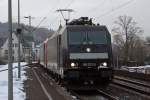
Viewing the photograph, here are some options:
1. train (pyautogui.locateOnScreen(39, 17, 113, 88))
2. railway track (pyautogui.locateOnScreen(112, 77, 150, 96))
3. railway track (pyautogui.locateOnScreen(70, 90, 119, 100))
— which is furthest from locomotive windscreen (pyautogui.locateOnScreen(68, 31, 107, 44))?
railway track (pyautogui.locateOnScreen(112, 77, 150, 96))

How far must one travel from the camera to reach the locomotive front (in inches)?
830

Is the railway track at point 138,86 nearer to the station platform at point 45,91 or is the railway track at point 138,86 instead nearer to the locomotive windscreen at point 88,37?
the locomotive windscreen at point 88,37

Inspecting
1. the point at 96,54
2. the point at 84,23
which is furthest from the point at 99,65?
the point at 84,23

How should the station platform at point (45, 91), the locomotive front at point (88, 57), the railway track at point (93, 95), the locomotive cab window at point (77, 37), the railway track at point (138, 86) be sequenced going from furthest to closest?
the railway track at point (138, 86) < the locomotive cab window at point (77, 37) < the locomotive front at point (88, 57) < the railway track at point (93, 95) < the station platform at point (45, 91)

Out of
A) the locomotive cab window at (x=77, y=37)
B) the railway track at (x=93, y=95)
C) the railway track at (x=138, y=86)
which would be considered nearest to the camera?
the railway track at (x=93, y=95)

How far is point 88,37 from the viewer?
22172 mm

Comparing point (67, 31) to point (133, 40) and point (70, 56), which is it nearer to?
point (70, 56)

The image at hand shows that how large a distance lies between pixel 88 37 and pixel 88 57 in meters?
1.32

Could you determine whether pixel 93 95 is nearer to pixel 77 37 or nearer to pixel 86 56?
pixel 86 56

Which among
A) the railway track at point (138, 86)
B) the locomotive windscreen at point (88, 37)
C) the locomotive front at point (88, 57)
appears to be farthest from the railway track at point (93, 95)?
the locomotive windscreen at point (88, 37)

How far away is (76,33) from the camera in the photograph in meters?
22.2

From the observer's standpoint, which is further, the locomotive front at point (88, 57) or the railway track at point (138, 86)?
the railway track at point (138, 86)

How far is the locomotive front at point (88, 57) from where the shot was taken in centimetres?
2108

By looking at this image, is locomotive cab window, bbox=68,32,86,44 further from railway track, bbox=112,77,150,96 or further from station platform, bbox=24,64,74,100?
railway track, bbox=112,77,150,96
